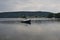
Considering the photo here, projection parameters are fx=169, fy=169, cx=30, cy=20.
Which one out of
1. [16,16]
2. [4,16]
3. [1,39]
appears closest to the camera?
[1,39]

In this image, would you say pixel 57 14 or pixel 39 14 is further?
pixel 39 14

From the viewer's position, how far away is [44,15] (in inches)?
2749

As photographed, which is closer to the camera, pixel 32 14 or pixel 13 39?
pixel 13 39

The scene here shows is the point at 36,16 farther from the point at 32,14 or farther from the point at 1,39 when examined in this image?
the point at 1,39

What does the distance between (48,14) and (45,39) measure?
51.2 meters

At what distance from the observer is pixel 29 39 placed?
45.3ft

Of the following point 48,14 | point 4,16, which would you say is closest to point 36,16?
point 48,14

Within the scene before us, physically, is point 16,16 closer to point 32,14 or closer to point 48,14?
point 32,14

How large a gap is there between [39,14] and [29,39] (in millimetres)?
56039

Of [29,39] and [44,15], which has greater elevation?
[29,39]

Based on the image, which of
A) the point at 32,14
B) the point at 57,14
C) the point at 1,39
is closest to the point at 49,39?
the point at 1,39

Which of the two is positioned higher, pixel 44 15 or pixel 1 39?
pixel 1 39

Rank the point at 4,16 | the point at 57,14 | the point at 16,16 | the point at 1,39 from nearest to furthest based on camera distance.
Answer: the point at 1,39
the point at 57,14
the point at 4,16
the point at 16,16

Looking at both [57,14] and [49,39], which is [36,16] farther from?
[49,39]
